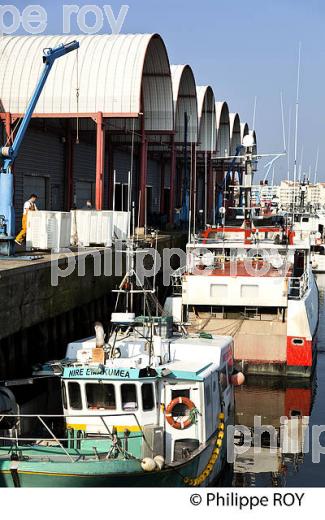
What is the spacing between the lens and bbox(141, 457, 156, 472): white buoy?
38.3ft

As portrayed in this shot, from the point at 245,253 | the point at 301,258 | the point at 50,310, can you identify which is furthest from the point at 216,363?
the point at 301,258

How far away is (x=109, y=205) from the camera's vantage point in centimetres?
4191

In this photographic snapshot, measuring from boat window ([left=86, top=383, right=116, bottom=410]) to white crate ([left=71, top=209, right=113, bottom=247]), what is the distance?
1278 cm

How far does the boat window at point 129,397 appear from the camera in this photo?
12.7 m

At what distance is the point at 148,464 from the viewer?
1168 cm

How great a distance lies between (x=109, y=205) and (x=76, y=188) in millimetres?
3656

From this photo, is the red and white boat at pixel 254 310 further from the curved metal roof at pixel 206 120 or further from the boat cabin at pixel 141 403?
the curved metal roof at pixel 206 120

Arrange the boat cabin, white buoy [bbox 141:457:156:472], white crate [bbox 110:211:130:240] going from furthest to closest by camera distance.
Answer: white crate [bbox 110:211:130:240] < the boat cabin < white buoy [bbox 141:457:156:472]

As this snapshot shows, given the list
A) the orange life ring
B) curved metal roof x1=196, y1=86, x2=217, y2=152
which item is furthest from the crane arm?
curved metal roof x1=196, y1=86, x2=217, y2=152

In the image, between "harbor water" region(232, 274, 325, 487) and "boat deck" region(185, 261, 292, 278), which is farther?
"boat deck" region(185, 261, 292, 278)

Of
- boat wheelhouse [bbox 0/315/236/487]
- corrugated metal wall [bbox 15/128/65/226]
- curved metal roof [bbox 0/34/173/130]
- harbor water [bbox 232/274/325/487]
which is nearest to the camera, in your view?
boat wheelhouse [bbox 0/315/236/487]

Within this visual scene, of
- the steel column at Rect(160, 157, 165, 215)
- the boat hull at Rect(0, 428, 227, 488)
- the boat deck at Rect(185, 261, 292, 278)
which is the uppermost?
the steel column at Rect(160, 157, 165, 215)

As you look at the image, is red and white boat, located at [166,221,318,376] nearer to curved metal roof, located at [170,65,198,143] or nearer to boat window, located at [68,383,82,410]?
boat window, located at [68,383,82,410]

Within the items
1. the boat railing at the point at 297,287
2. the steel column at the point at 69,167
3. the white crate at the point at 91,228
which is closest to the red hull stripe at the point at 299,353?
the boat railing at the point at 297,287
